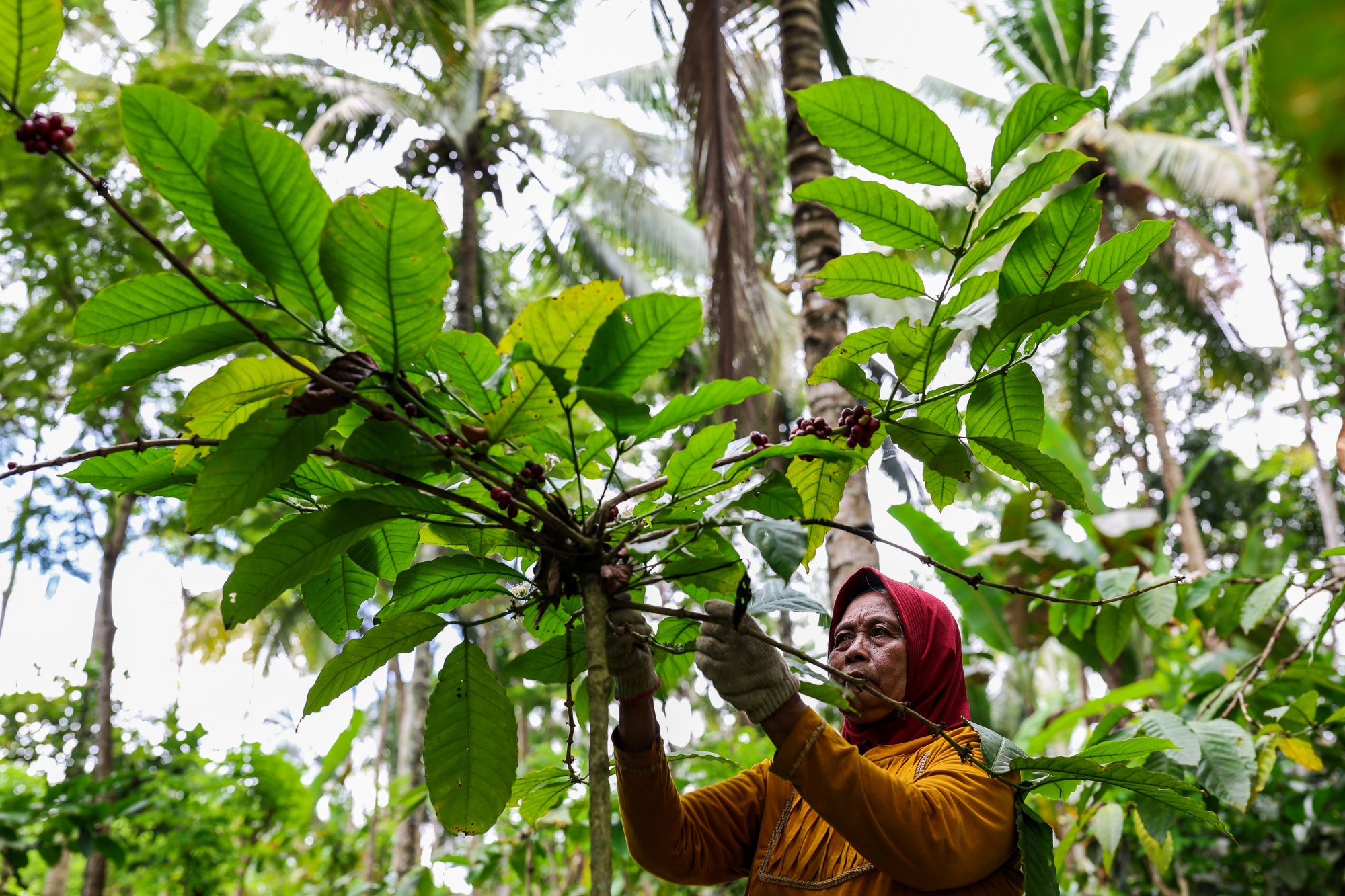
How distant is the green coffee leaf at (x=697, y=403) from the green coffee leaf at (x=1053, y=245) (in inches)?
12.3

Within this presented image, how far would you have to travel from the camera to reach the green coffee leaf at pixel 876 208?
1160mm

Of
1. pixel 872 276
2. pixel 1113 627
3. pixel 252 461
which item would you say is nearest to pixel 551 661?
pixel 252 461

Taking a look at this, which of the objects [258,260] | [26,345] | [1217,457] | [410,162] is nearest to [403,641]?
[258,260]

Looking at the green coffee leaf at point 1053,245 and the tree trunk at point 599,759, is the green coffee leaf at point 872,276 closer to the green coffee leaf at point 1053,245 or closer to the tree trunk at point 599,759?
the green coffee leaf at point 1053,245

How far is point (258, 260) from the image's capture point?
881mm

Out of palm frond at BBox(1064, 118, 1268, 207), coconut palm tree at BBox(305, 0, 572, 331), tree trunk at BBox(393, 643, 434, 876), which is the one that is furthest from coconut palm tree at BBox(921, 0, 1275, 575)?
tree trunk at BBox(393, 643, 434, 876)

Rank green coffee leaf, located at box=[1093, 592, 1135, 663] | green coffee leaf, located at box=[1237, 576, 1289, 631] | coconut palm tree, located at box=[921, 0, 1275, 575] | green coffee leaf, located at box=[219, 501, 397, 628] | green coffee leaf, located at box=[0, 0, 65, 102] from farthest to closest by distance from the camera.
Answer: coconut palm tree, located at box=[921, 0, 1275, 575] → green coffee leaf, located at box=[1093, 592, 1135, 663] → green coffee leaf, located at box=[1237, 576, 1289, 631] → green coffee leaf, located at box=[219, 501, 397, 628] → green coffee leaf, located at box=[0, 0, 65, 102]

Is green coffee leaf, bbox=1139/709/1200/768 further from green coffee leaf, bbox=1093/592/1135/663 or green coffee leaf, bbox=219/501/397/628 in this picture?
green coffee leaf, bbox=219/501/397/628

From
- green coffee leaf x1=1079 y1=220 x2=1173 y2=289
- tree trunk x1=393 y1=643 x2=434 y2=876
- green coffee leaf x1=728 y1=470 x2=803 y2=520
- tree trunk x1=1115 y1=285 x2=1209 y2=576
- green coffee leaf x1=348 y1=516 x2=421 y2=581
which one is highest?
tree trunk x1=1115 y1=285 x2=1209 y2=576

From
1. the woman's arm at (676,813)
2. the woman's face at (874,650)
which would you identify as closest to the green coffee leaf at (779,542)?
the woman's arm at (676,813)

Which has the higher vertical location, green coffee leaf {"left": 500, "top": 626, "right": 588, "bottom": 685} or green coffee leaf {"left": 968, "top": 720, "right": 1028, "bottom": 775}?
green coffee leaf {"left": 500, "top": 626, "right": 588, "bottom": 685}

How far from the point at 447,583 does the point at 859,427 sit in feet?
1.72

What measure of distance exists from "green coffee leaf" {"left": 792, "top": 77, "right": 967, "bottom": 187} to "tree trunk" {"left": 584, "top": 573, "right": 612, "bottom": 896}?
23.4 inches

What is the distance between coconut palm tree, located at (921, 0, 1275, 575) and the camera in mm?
10977
